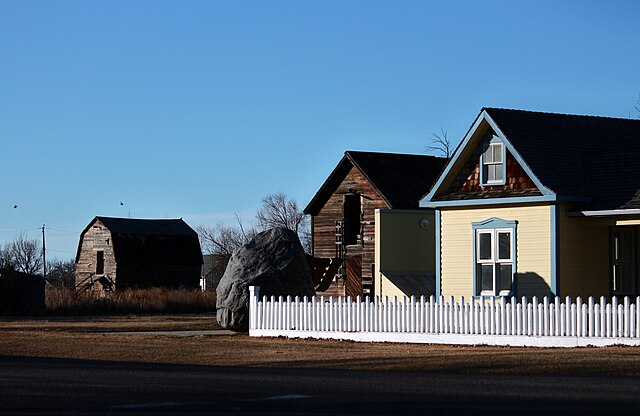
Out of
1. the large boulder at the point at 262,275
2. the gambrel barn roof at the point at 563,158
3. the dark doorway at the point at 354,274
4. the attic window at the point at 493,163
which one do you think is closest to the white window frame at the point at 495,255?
the gambrel barn roof at the point at 563,158

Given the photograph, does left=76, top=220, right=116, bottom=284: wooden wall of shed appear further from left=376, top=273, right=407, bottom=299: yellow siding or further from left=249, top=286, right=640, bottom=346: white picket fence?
left=249, top=286, right=640, bottom=346: white picket fence

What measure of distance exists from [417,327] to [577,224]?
5.26 m

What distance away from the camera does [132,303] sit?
53156 mm

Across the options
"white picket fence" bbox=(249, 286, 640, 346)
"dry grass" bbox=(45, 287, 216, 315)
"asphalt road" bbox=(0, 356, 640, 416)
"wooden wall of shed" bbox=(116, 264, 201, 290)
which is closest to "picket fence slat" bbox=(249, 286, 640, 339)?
"white picket fence" bbox=(249, 286, 640, 346)

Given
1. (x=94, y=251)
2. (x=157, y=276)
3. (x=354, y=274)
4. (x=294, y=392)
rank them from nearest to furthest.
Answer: (x=294, y=392) < (x=354, y=274) < (x=157, y=276) < (x=94, y=251)

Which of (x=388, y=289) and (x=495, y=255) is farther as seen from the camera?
(x=388, y=289)

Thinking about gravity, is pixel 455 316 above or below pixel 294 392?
above

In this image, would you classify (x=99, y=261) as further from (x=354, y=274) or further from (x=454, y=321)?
(x=454, y=321)

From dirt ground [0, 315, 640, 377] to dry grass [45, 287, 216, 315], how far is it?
64.2ft

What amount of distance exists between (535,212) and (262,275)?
7.41 meters

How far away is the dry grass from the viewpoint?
166ft

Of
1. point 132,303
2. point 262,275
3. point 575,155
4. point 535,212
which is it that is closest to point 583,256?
point 535,212

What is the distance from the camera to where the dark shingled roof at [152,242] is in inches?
3051

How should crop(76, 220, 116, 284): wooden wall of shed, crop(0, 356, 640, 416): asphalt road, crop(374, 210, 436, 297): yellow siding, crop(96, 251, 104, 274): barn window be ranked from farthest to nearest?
crop(96, 251, 104, 274): barn window → crop(76, 220, 116, 284): wooden wall of shed → crop(374, 210, 436, 297): yellow siding → crop(0, 356, 640, 416): asphalt road
